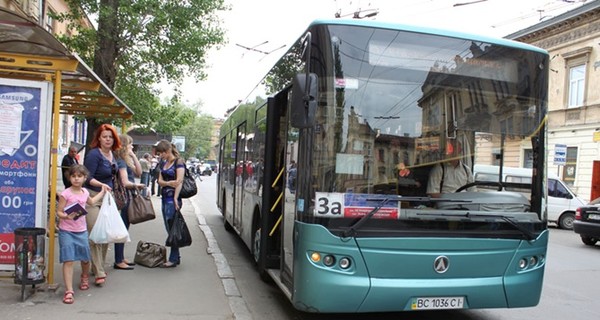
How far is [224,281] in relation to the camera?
261 inches

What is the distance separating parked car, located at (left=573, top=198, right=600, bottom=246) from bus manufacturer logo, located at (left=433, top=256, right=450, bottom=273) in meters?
9.55

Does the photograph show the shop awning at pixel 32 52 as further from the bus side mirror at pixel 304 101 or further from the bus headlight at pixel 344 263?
the bus headlight at pixel 344 263

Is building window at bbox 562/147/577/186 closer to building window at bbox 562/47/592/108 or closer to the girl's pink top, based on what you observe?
building window at bbox 562/47/592/108

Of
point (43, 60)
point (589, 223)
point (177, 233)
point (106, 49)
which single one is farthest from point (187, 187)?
point (589, 223)

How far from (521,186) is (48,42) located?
16.5ft

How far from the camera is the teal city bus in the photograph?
4391 mm

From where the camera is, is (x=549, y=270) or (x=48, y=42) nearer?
(x=48, y=42)

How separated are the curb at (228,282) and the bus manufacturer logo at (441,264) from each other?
6.39ft

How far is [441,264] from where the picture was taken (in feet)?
15.0

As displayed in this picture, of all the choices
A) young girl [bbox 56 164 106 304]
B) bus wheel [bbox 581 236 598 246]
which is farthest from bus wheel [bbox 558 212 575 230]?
young girl [bbox 56 164 106 304]

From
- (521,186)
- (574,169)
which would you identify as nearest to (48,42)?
(521,186)

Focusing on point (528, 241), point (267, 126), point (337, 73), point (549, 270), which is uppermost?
point (337, 73)

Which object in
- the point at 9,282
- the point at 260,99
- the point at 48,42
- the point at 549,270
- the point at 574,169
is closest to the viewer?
the point at 48,42

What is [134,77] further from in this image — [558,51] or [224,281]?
[558,51]
